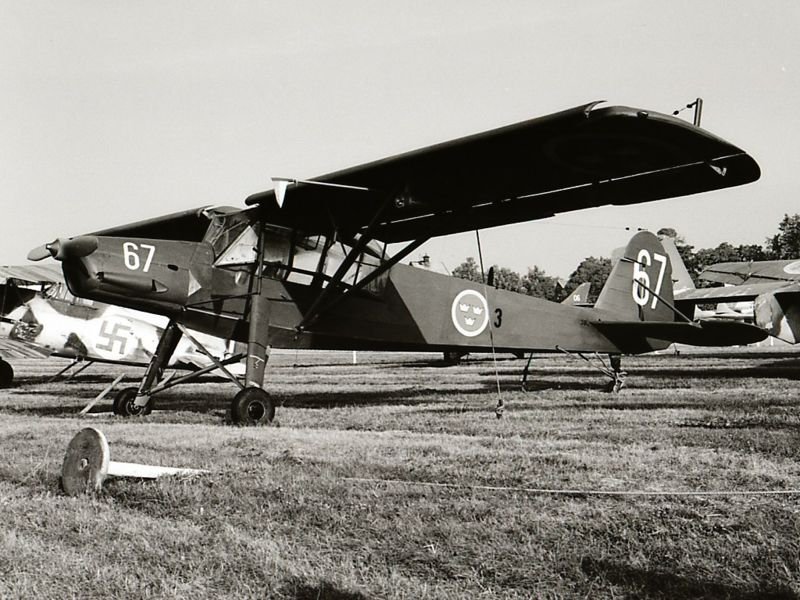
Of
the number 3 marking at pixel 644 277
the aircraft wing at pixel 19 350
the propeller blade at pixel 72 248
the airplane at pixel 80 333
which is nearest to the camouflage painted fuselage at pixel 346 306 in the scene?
the propeller blade at pixel 72 248

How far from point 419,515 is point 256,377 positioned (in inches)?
197

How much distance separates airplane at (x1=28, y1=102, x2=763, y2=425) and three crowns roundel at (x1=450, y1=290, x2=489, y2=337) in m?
0.02

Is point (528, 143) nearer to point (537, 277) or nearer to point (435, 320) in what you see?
point (435, 320)

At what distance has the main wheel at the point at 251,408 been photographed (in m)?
7.76

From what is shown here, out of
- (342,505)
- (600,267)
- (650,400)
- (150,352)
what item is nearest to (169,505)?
(342,505)

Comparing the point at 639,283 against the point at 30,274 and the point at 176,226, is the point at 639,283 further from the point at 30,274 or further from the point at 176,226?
the point at 30,274

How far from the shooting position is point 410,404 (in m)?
10.0

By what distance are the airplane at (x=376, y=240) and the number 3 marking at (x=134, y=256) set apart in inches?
0.6

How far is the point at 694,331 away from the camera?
444 inches

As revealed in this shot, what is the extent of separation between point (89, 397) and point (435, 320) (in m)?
6.14

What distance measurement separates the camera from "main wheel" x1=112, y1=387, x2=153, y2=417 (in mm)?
8969

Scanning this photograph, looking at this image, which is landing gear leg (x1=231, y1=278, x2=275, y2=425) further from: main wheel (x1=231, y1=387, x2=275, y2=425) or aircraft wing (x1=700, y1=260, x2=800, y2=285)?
aircraft wing (x1=700, y1=260, x2=800, y2=285)

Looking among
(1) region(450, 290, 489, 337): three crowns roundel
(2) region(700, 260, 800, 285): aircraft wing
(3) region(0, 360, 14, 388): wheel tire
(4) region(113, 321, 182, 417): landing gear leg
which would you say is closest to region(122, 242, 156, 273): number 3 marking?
(4) region(113, 321, 182, 417): landing gear leg

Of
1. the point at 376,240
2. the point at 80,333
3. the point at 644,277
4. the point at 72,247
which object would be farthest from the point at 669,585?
the point at 80,333
